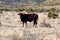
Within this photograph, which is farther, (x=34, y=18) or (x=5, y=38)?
(x=34, y=18)

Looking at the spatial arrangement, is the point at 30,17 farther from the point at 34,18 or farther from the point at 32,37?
the point at 32,37

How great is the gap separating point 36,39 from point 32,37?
23 centimetres

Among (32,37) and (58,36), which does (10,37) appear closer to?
(32,37)

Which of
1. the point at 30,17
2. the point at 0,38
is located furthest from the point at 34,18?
the point at 0,38

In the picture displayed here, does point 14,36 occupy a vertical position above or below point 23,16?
above

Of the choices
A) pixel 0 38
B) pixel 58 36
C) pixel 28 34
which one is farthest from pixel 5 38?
pixel 58 36

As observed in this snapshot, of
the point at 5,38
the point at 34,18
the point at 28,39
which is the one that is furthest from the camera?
the point at 34,18

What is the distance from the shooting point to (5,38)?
14.8 m

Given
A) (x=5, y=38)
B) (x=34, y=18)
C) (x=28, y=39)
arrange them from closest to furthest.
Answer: (x=28, y=39) → (x=5, y=38) → (x=34, y=18)

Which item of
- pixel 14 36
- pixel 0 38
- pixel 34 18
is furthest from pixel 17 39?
pixel 34 18

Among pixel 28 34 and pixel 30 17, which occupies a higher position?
pixel 28 34

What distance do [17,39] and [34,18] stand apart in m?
9.06

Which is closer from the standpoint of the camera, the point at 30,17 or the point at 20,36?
the point at 20,36

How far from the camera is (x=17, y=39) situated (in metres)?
14.0
